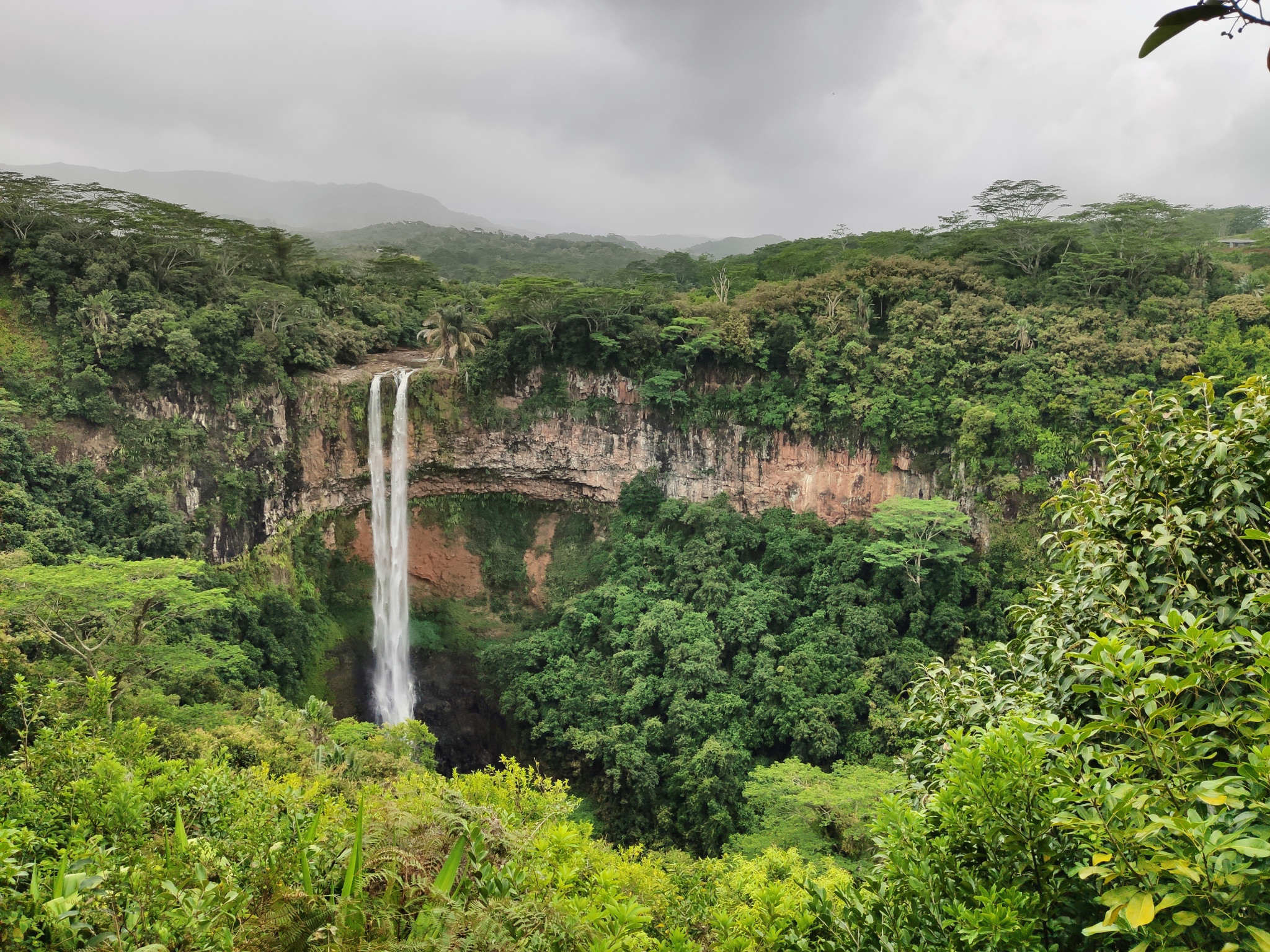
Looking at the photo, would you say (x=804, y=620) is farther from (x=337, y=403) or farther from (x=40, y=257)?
(x=40, y=257)

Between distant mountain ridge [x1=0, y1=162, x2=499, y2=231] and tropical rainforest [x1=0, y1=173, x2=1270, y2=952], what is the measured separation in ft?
276

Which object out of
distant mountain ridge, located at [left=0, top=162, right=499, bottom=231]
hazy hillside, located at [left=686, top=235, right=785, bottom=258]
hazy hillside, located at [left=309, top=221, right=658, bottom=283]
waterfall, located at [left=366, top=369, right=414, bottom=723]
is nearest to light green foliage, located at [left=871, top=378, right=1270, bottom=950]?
waterfall, located at [left=366, top=369, right=414, bottom=723]

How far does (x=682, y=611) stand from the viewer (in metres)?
17.8

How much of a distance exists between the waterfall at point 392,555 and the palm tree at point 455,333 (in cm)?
130

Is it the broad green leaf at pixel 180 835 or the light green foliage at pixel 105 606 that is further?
the light green foliage at pixel 105 606

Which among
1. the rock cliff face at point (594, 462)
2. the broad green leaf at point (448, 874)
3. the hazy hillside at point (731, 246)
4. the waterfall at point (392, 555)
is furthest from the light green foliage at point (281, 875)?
the hazy hillside at point (731, 246)

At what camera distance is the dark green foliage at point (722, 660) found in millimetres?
14594

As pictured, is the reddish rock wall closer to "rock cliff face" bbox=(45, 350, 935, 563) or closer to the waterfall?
"rock cliff face" bbox=(45, 350, 935, 563)

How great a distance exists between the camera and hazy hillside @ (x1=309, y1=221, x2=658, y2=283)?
129 ft

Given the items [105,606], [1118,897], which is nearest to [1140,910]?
[1118,897]

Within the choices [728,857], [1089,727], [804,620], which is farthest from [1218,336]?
[1089,727]

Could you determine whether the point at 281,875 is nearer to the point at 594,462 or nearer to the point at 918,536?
the point at 918,536

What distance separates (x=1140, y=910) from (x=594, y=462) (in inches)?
844

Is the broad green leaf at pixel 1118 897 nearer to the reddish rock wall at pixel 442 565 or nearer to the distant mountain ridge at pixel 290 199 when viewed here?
the reddish rock wall at pixel 442 565
